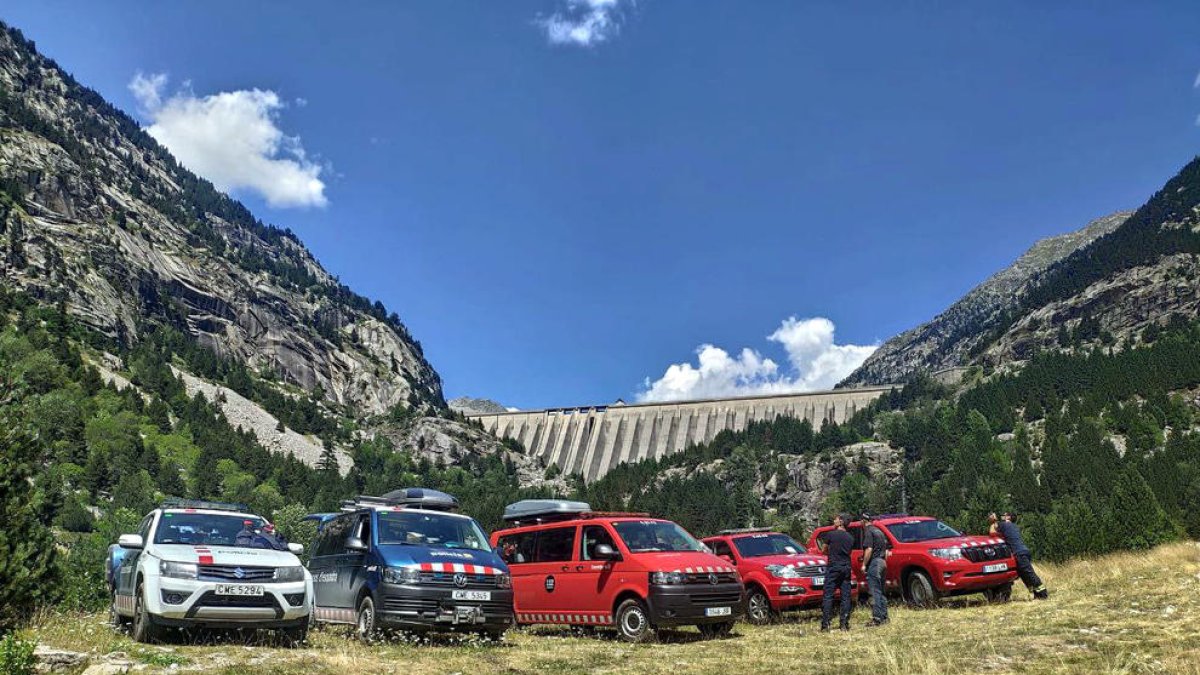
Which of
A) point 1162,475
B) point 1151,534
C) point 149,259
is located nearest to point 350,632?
point 1151,534

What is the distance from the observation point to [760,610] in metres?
17.5

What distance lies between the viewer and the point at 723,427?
17325cm

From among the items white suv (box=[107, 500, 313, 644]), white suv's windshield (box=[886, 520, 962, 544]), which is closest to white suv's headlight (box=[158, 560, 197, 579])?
white suv (box=[107, 500, 313, 644])

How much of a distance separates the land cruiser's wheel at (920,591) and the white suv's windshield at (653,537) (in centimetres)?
627

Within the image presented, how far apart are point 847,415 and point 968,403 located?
87.7 feet

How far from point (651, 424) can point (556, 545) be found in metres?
163

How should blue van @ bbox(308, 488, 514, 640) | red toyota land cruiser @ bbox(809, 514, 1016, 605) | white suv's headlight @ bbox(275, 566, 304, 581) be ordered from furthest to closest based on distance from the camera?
red toyota land cruiser @ bbox(809, 514, 1016, 605) → blue van @ bbox(308, 488, 514, 640) → white suv's headlight @ bbox(275, 566, 304, 581)

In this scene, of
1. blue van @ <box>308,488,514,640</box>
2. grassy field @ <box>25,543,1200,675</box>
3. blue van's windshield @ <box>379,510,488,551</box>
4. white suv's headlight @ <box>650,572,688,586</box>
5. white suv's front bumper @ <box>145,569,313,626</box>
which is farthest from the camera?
blue van's windshield @ <box>379,510,488,551</box>

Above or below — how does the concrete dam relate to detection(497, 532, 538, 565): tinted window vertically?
above

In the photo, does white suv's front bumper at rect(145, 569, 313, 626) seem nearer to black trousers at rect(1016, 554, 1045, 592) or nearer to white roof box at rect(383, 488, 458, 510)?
white roof box at rect(383, 488, 458, 510)

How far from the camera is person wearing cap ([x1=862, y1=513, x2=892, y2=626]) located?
14.8 meters

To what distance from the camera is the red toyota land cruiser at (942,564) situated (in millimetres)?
17125

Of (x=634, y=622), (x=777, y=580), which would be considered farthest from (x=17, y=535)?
(x=777, y=580)

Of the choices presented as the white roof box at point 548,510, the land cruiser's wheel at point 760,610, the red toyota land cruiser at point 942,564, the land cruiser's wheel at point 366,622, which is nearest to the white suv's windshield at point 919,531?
the red toyota land cruiser at point 942,564
